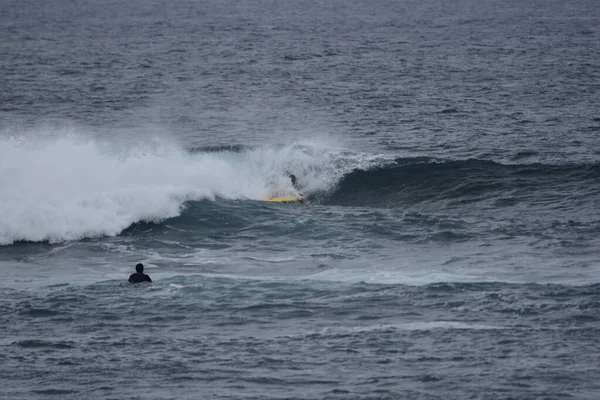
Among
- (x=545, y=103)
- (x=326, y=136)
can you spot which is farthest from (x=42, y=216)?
(x=545, y=103)

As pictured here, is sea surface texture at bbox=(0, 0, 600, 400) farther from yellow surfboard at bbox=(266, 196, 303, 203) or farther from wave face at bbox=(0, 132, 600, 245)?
yellow surfboard at bbox=(266, 196, 303, 203)

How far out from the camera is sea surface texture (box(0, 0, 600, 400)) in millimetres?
19703

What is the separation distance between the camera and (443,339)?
2075cm

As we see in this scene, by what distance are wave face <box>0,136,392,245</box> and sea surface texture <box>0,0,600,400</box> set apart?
0.34 feet

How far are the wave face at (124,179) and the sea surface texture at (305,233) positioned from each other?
0.10m

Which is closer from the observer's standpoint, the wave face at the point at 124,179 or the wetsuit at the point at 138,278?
the wetsuit at the point at 138,278

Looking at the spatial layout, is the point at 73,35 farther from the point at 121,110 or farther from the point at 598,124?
the point at 598,124

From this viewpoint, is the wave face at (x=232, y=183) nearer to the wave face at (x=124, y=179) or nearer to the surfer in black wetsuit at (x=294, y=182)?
the wave face at (x=124, y=179)

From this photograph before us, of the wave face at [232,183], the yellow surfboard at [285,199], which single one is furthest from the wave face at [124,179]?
the yellow surfboard at [285,199]

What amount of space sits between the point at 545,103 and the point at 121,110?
22656mm

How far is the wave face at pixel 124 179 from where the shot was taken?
31.8m

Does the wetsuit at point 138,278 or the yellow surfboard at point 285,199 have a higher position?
the yellow surfboard at point 285,199

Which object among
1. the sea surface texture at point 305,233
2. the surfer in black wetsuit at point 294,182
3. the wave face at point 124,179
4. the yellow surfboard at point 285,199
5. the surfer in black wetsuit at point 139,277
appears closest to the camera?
the sea surface texture at point 305,233

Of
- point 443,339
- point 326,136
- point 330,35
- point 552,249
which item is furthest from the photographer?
point 330,35
